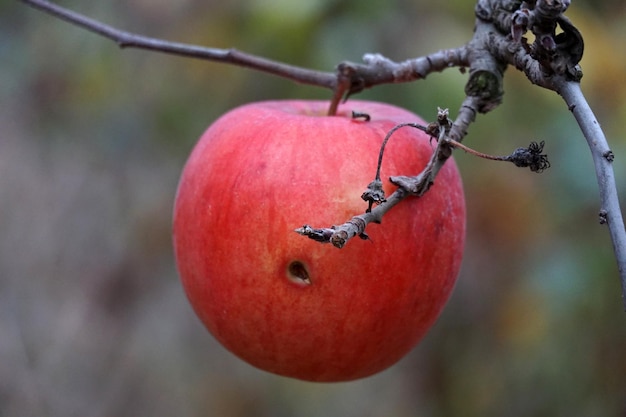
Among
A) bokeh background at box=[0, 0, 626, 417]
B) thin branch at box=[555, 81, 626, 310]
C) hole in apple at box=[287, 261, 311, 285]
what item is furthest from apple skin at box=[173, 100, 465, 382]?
bokeh background at box=[0, 0, 626, 417]

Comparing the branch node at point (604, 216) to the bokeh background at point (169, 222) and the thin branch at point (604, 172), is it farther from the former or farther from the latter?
the bokeh background at point (169, 222)

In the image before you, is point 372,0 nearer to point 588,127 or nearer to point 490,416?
point 588,127

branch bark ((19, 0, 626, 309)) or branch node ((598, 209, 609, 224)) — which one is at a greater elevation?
branch bark ((19, 0, 626, 309))

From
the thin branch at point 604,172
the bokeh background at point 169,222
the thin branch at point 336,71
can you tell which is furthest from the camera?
the bokeh background at point 169,222

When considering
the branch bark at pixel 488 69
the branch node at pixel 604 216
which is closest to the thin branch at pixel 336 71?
the branch bark at pixel 488 69

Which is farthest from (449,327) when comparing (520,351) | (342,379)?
(342,379)

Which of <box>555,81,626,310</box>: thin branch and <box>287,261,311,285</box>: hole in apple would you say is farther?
<box>287,261,311,285</box>: hole in apple

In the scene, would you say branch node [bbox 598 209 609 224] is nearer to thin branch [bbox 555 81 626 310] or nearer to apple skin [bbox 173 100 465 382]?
thin branch [bbox 555 81 626 310]

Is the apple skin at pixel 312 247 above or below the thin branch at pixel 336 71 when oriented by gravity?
below

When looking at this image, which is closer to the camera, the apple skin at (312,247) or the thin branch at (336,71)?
the apple skin at (312,247)
